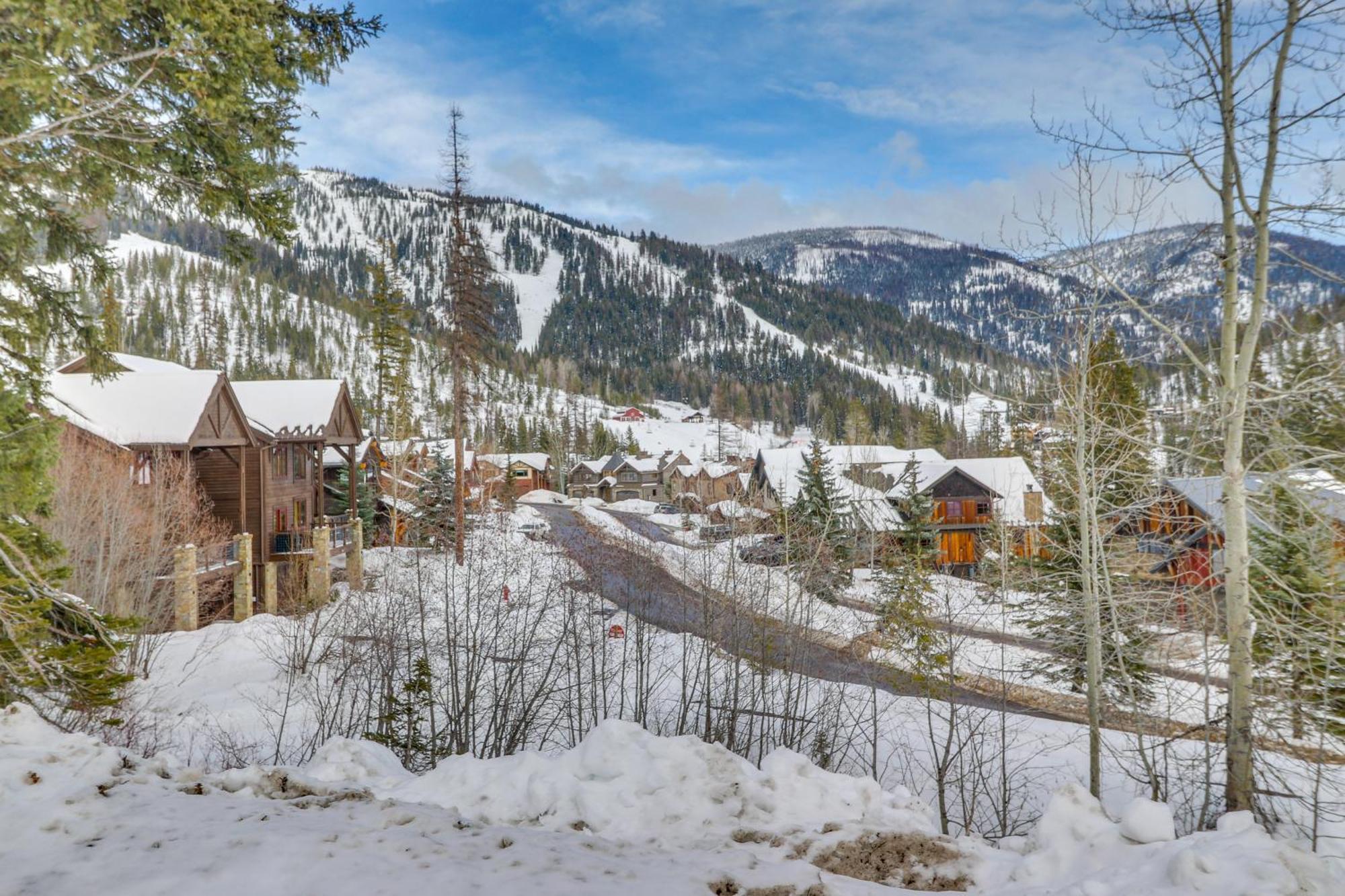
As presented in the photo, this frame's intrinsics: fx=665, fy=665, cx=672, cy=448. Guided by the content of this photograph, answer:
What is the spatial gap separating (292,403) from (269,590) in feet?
27.6

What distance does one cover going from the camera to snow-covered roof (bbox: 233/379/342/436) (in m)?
27.2

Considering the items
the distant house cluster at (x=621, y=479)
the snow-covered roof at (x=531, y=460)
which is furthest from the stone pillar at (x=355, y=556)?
the distant house cluster at (x=621, y=479)

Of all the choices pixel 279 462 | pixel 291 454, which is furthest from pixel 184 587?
pixel 291 454

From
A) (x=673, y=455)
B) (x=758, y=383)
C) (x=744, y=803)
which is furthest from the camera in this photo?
(x=758, y=383)

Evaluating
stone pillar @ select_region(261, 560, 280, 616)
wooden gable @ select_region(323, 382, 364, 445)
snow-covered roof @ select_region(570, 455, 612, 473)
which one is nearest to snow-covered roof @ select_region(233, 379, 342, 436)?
wooden gable @ select_region(323, 382, 364, 445)

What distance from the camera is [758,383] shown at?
183m

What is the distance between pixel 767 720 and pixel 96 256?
45.1ft

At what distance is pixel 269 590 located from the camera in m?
23.6

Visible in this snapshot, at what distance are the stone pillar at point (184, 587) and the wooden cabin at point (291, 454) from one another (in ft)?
15.8

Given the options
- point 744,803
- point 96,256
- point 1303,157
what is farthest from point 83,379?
point 1303,157

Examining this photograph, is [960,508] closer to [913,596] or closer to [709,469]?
[913,596]

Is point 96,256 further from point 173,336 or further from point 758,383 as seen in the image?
point 758,383

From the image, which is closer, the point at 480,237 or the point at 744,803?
the point at 744,803

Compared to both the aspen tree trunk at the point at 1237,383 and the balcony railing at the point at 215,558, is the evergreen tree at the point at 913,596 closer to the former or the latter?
the aspen tree trunk at the point at 1237,383
